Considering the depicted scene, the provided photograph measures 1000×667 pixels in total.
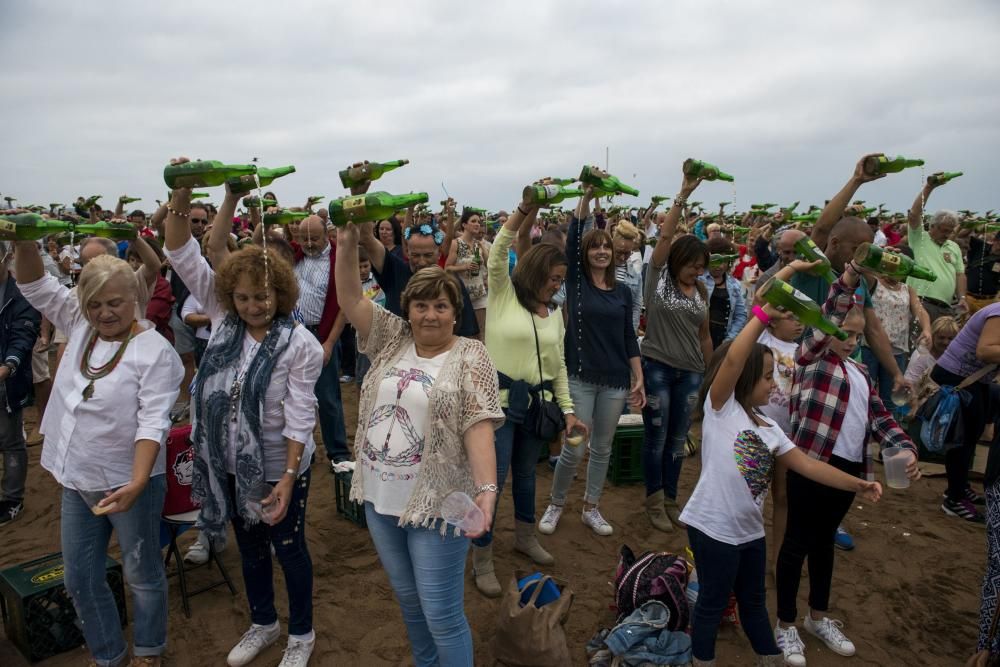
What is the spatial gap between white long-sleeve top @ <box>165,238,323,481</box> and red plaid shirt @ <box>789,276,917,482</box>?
2457 millimetres

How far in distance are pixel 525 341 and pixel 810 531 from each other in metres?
1.79

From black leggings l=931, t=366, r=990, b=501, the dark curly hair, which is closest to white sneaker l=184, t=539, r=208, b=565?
the dark curly hair

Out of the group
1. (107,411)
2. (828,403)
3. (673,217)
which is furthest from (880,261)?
(107,411)

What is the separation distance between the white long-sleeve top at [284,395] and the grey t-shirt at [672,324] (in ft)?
8.12

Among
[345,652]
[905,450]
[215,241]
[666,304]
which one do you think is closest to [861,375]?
[905,450]

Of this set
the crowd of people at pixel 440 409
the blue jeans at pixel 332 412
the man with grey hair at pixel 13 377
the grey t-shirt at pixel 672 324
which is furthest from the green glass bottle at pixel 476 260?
the man with grey hair at pixel 13 377

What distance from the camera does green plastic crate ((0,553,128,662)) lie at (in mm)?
2936

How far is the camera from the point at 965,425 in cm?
400

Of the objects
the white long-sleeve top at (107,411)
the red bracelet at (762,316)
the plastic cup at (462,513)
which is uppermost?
the red bracelet at (762,316)

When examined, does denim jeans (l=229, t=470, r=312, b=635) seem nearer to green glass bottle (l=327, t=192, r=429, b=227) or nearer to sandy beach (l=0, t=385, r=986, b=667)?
sandy beach (l=0, t=385, r=986, b=667)

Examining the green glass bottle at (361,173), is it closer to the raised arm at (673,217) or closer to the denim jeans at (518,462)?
the denim jeans at (518,462)

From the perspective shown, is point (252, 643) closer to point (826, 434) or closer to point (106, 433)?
point (106, 433)

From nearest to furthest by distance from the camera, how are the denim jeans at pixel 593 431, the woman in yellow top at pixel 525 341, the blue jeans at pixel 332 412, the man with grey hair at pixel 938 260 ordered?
the woman in yellow top at pixel 525 341 < the denim jeans at pixel 593 431 < the blue jeans at pixel 332 412 < the man with grey hair at pixel 938 260

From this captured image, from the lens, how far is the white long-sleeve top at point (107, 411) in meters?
2.43
